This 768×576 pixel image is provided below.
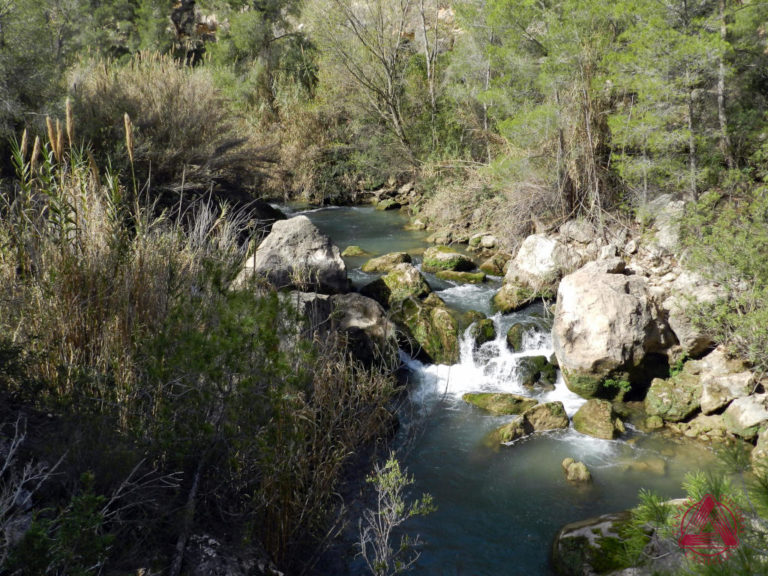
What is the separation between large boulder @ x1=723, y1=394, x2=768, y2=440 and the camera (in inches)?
239

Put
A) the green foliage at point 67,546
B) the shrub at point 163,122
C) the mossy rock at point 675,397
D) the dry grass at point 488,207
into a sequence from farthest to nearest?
the dry grass at point 488,207 < the shrub at point 163,122 < the mossy rock at point 675,397 < the green foliage at point 67,546

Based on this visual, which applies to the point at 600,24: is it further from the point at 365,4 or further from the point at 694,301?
the point at 365,4

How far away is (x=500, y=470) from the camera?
6.04m

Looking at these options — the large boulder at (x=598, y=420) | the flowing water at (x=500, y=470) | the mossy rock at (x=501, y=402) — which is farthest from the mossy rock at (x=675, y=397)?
the mossy rock at (x=501, y=402)

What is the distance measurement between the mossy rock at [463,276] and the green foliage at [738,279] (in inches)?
158

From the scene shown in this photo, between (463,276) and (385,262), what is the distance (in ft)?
5.49

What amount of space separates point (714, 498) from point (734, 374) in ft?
17.9

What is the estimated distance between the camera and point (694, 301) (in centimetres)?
720

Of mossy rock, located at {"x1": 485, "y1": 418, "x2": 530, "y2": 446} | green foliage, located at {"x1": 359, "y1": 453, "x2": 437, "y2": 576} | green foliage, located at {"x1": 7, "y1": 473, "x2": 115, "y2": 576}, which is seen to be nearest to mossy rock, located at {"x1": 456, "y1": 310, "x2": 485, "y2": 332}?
mossy rock, located at {"x1": 485, "y1": 418, "x2": 530, "y2": 446}

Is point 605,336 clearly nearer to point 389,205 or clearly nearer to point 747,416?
point 747,416

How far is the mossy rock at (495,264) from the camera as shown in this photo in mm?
11289

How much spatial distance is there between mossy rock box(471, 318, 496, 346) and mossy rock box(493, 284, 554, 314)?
0.75 metres

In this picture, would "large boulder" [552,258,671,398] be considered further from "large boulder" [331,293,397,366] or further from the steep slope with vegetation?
"large boulder" [331,293,397,366]

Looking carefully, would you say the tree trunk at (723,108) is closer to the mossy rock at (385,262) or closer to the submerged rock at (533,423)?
the submerged rock at (533,423)
